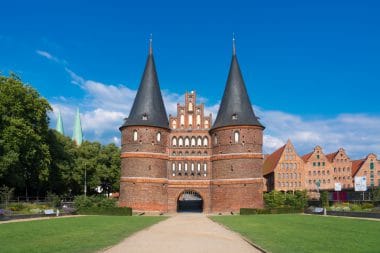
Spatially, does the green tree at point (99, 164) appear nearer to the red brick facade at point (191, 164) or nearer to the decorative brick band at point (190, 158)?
the red brick facade at point (191, 164)

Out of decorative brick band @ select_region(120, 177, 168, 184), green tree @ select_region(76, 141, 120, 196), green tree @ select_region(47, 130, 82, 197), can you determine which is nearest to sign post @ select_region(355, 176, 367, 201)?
decorative brick band @ select_region(120, 177, 168, 184)

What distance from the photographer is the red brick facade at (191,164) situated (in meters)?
51.0

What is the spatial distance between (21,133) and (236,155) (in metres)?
23.4

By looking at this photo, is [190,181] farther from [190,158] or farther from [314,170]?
[314,170]

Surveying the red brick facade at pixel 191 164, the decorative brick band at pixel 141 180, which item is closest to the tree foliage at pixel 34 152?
the decorative brick band at pixel 141 180

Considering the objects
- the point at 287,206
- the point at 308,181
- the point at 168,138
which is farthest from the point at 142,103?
the point at 308,181

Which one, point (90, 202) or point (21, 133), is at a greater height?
point (21, 133)

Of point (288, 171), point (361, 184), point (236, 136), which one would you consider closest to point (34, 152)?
point (236, 136)

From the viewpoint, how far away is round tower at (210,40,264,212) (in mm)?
50719

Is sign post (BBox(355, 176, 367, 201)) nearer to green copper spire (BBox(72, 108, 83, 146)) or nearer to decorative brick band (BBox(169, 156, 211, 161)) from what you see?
decorative brick band (BBox(169, 156, 211, 161))

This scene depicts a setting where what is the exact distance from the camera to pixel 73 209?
4362 centimetres

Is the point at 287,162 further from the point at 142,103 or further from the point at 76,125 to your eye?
the point at 76,125

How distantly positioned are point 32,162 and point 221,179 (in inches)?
836

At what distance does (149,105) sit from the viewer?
2121 inches
